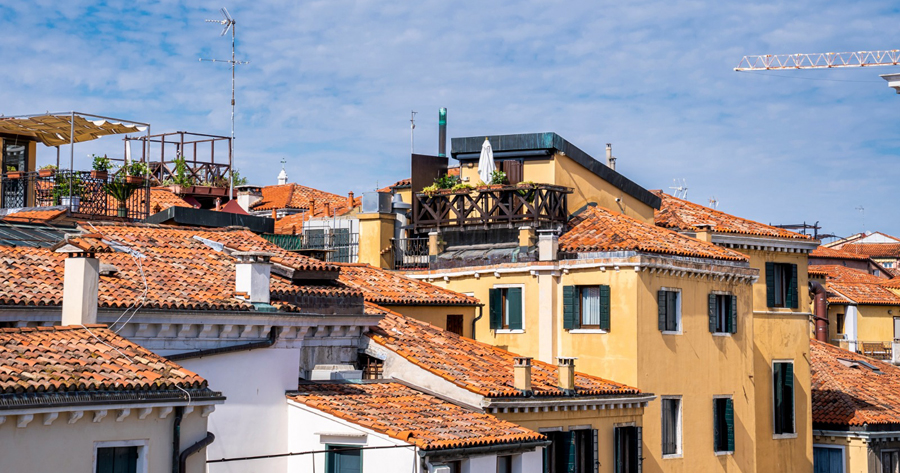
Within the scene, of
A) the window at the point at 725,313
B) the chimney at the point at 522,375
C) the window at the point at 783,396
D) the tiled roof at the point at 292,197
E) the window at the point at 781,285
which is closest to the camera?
the chimney at the point at 522,375

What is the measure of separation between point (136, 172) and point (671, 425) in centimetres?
1525

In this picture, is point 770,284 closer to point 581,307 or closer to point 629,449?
point 581,307

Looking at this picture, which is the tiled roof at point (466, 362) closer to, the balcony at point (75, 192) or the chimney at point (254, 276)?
the chimney at point (254, 276)

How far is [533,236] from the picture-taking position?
30484 millimetres

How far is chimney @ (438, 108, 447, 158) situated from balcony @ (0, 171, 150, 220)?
34.7ft

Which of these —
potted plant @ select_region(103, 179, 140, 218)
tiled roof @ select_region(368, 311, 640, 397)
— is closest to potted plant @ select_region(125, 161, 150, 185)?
potted plant @ select_region(103, 179, 140, 218)

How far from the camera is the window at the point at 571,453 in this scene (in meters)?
24.0

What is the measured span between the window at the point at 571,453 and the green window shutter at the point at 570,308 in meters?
4.29

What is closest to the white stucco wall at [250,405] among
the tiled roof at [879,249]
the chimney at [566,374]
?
the chimney at [566,374]

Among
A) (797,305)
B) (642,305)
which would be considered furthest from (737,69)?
(642,305)

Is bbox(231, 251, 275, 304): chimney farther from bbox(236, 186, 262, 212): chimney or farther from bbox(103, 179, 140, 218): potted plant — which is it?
bbox(236, 186, 262, 212): chimney

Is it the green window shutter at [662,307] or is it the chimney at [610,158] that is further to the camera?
the chimney at [610,158]

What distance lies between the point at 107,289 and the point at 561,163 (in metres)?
16.5

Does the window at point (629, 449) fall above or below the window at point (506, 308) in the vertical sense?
below
